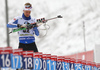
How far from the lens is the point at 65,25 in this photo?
135875 mm

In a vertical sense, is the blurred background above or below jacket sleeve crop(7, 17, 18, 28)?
above

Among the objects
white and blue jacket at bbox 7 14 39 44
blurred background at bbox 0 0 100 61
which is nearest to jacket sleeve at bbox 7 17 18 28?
white and blue jacket at bbox 7 14 39 44

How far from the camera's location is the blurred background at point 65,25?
109 meters

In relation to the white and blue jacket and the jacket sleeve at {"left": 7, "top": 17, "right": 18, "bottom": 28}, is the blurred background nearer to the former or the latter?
the white and blue jacket

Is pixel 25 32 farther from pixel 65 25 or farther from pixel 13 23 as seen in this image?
pixel 65 25

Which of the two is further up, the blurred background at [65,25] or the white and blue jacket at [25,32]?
the blurred background at [65,25]

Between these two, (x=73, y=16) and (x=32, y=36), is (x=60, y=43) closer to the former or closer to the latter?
(x=73, y=16)

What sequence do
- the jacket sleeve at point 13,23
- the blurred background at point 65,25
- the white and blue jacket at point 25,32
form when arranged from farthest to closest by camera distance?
the blurred background at point 65,25
the white and blue jacket at point 25,32
the jacket sleeve at point 13,23

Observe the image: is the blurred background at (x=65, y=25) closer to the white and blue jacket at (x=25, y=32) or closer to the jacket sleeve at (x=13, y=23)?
the white and blue jacket at (x=25, y=32)

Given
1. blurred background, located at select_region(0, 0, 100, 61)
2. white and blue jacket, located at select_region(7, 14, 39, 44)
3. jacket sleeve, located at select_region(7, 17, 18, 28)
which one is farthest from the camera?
blurred background, located at select_region(0, 0, 100, 61)

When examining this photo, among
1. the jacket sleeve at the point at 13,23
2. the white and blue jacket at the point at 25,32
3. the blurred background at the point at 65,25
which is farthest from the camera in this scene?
the blurred background at the point at 65,25

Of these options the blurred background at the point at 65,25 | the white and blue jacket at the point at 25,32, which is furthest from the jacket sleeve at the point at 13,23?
the blurred background at the point at 65,25

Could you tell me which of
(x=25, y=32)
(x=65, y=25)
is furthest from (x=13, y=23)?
(x=65, y=25)

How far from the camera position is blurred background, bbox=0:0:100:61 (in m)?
109
